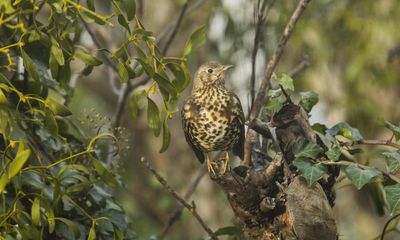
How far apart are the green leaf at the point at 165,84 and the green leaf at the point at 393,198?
67 centimetres

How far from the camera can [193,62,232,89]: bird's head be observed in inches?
132

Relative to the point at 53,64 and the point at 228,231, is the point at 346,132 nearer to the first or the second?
the point at 228,231

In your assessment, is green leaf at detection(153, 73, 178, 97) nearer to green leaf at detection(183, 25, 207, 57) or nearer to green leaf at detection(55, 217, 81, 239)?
green leaf at detection(183, 25, 207, 57)

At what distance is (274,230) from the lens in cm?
236

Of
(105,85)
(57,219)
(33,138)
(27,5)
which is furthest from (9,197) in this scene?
(105,85)

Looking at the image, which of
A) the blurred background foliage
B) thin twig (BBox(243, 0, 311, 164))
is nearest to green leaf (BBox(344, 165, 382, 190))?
thin twig (BBox(243, 0, 311, 164))

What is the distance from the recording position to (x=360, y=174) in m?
2.26

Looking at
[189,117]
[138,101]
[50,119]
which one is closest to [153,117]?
[138,101]

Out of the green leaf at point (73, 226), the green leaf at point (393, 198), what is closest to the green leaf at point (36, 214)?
the green leaf at point (73, 226)

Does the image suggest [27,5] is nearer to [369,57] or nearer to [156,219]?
[369,57]

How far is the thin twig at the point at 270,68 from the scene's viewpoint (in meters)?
2.65

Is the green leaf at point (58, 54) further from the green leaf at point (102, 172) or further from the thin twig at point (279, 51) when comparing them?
the thin twig at point (279, 51)

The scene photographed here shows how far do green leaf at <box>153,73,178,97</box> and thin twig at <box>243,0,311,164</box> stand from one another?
0.41 metres

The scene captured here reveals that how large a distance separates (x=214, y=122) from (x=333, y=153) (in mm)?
826
